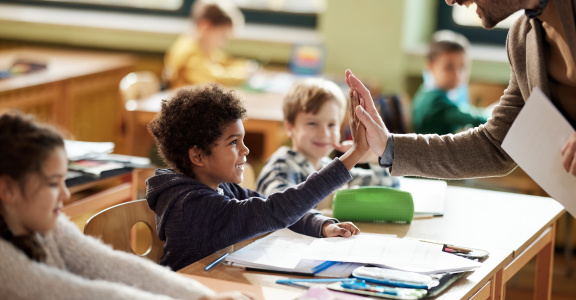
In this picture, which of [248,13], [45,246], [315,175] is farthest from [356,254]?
[248,13]

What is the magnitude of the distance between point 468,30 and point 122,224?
3.43 m

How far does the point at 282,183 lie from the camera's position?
2.23 m

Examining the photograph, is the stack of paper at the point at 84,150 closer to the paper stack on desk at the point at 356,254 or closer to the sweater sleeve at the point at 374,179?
the sweater sleeve at the point at 374,179

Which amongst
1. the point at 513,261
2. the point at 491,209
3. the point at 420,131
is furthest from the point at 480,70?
the point at 513,261

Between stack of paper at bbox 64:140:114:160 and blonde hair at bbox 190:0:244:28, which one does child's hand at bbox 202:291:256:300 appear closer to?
stack of paper at bbox 64:140:114:160

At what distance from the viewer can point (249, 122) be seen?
3730 mm

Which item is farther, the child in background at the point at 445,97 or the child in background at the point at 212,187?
the child in background at the point at 445,97

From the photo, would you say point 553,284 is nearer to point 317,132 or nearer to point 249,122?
point 249,122

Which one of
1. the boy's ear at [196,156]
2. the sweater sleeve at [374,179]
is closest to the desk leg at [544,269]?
the sweater sleeve at [374,179]

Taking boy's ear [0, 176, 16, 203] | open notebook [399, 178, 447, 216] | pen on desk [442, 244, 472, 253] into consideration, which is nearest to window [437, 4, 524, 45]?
open notebook [399, 178, 447, 216]

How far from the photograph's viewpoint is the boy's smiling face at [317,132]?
2420mm

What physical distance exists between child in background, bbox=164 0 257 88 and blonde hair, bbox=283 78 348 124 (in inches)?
74.3

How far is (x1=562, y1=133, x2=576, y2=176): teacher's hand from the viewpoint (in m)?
1.44

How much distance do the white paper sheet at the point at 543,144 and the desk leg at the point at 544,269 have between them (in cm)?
87
